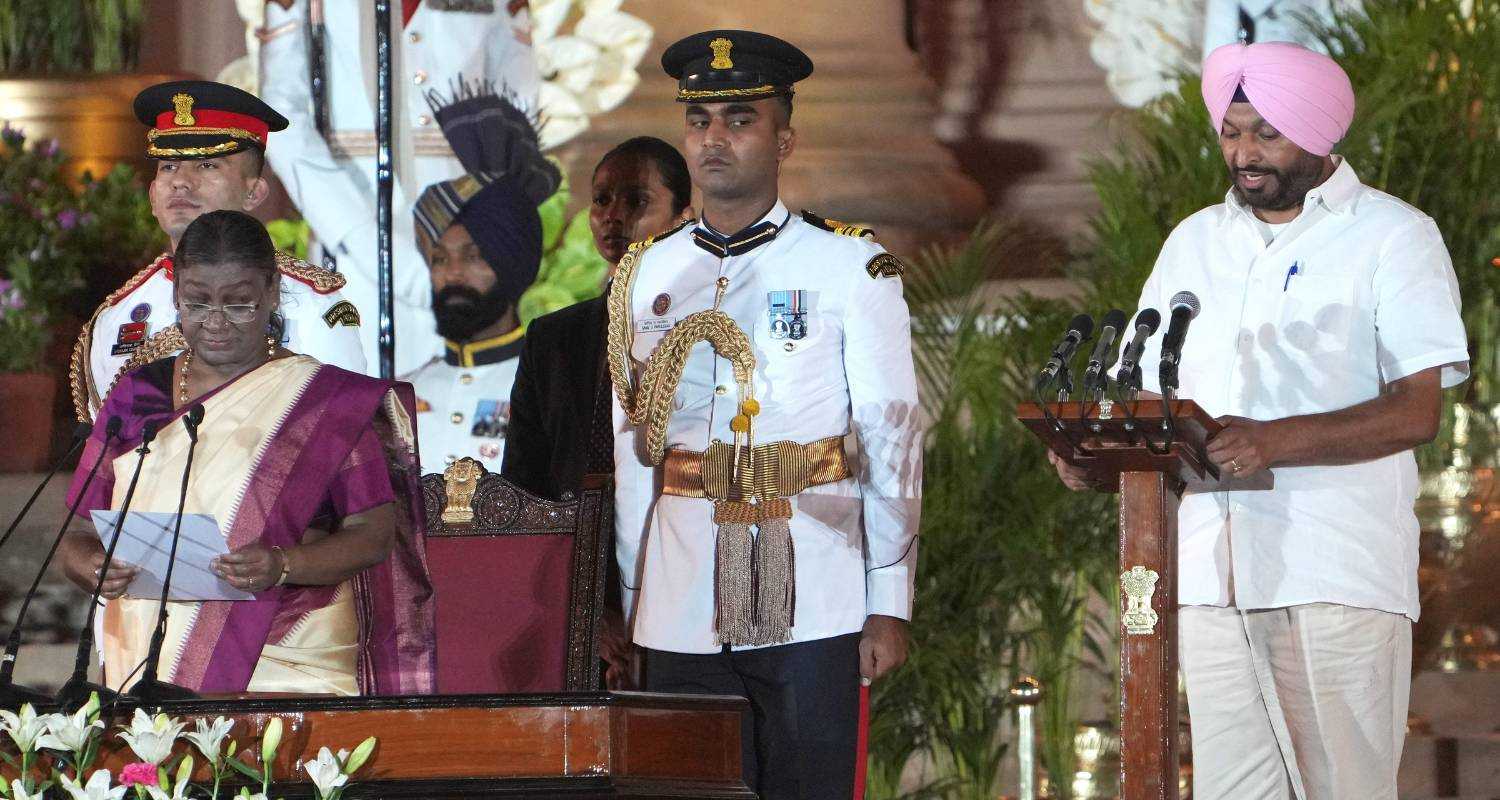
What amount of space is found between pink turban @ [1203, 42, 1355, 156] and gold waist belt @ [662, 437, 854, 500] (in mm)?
985

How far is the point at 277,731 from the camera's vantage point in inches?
95.2

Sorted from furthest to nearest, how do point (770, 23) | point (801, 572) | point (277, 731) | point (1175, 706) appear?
1. point (770, 23)
2. point (801, 572)
3. point (1175, 706)
4. point (277, 731)

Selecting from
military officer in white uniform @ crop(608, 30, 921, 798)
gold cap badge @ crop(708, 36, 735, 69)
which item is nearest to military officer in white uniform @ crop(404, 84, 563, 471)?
military officer in white uniform @ crop(608, 30, 921, 798)

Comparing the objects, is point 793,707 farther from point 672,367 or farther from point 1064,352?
point 1064,352

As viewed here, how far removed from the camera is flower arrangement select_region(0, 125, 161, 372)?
7.00 m

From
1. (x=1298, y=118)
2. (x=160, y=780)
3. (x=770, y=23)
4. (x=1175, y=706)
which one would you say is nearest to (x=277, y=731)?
(x=160, y=780)

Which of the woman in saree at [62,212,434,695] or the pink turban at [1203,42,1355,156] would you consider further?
the pink turban at [1203,42,1355,156]

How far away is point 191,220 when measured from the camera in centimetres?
429

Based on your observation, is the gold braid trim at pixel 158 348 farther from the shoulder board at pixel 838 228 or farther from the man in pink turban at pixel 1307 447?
the man in pink turban at pixel 1307 447

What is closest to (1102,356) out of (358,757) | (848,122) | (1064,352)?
(1064,352)

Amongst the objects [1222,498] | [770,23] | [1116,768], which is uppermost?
[770,23]

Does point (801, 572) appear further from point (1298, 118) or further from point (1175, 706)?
point (1298, 118)

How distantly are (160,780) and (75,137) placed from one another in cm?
549

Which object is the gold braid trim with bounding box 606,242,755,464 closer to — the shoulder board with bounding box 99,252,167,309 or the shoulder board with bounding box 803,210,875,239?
the shoulder board with bounding box 803,210,875,239
